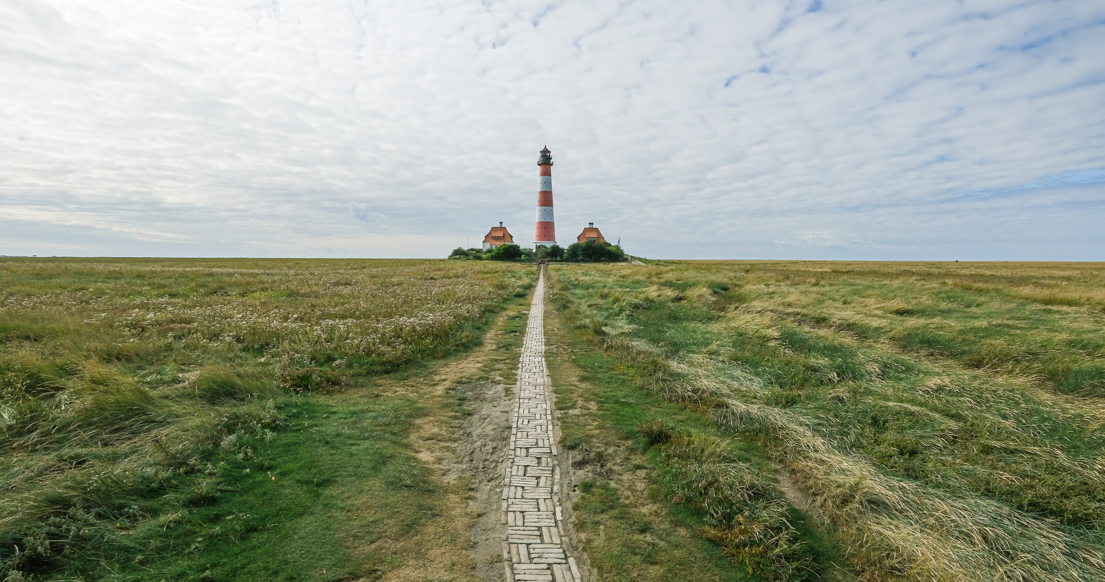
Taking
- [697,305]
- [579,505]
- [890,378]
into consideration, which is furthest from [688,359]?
[697,305]

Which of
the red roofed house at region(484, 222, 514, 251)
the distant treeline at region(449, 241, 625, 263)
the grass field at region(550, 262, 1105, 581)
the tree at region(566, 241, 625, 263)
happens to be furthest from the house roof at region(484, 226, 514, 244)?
the grass field at region(550, 262, 1105, 581)

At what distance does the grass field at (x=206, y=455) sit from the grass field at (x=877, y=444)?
2.85 meters

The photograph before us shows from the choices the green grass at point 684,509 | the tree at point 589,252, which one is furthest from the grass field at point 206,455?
the tree at point 589,252

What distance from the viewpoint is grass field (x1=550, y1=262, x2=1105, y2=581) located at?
4.42 m

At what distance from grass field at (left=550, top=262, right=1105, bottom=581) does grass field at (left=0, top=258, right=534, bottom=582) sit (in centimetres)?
285

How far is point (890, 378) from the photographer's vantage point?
9.54 m

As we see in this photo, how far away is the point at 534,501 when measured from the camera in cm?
550

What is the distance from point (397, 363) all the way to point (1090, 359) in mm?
16425

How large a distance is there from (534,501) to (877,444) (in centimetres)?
545

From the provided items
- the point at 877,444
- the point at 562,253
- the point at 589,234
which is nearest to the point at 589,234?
the point at 589,234

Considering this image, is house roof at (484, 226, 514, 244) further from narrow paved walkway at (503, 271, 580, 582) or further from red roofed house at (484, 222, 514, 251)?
narrow paved walkway at (503, 271, 580, 582)

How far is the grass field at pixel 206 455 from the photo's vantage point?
13.4ft

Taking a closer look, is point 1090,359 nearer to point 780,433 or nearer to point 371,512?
point 780,433

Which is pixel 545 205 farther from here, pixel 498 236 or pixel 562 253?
pixel 498 236
